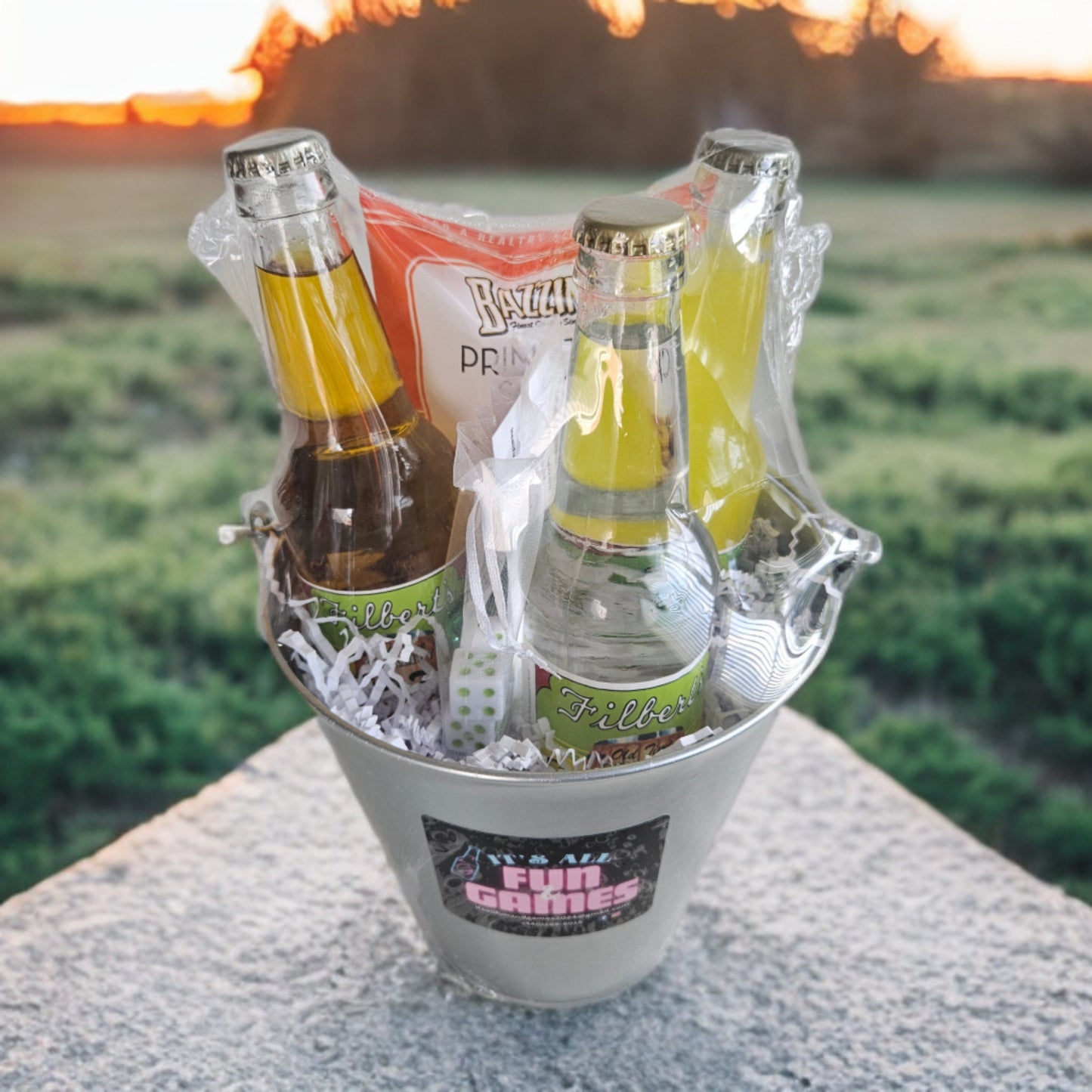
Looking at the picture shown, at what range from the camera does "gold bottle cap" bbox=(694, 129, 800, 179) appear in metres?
0.52

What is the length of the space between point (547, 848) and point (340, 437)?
239mm

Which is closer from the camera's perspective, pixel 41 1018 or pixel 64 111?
pixel 41 1018

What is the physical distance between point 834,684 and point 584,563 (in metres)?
0.76

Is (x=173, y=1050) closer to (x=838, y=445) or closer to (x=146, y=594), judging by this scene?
(x=146, y=594)

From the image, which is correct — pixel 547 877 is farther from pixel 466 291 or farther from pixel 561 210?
pixel 561 210

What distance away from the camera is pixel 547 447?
0.50 meters

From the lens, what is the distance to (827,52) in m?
1.76

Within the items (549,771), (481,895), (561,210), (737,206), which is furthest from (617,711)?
(561,210)

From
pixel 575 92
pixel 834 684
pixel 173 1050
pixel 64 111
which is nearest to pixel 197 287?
pixel 64 111

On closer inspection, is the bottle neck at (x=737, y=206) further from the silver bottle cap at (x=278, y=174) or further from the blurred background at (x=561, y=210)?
the blurred background at (x=561, y=210)

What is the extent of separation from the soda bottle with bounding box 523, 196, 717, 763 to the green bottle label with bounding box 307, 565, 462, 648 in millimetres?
57

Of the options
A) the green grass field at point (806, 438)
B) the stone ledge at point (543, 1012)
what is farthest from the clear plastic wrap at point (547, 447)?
the green grass field at point (806, 438)

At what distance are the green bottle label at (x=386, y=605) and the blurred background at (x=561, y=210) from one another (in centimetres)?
61

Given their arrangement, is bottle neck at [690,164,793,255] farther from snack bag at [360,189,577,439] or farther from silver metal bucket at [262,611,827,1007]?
silver metal bucket at [262,611,827,1007]
